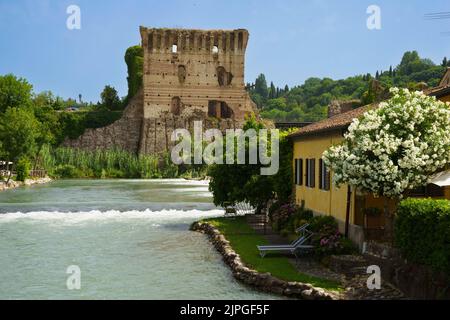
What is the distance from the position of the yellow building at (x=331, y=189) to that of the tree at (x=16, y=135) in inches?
1585

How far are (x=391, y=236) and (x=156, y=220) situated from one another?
15.5m

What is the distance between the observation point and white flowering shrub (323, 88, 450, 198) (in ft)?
44.0

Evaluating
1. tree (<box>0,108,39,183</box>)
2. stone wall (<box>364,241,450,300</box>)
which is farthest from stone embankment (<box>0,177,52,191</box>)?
stone wall (<box>364,241,450,300</box>)

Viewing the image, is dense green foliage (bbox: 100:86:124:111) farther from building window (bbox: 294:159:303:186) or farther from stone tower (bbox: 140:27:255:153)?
building window (bbox: 294:159:303:186)

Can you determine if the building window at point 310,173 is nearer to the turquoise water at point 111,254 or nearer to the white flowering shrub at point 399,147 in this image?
the turquoise water at point 111,254

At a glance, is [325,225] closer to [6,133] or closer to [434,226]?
[434,226]

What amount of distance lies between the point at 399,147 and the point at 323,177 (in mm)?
5258

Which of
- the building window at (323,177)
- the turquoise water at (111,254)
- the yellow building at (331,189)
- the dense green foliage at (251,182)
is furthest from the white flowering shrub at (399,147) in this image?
the dense green foliage at (251,182)

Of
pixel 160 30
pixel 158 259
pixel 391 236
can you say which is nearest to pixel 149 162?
pixel 160 30

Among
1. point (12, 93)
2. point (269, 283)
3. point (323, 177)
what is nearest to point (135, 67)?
point (12, 93)

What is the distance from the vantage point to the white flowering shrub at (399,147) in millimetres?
13406

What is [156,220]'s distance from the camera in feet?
90.2

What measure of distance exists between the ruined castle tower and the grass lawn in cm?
5434
